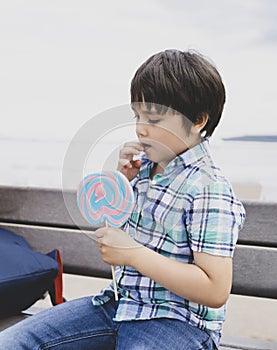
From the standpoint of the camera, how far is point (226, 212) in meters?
1.11

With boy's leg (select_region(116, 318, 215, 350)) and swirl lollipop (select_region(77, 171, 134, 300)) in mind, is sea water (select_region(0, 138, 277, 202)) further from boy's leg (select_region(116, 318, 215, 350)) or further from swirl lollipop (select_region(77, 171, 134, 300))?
boy's leg (select_region(116, 318, 215, 350))

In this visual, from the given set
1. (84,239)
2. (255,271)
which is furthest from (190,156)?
(84,239)

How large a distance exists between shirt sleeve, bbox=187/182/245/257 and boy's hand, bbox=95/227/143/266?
4.5 inches

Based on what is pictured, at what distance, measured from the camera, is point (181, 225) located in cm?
113

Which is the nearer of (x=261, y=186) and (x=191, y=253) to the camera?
(x=191, y=253)

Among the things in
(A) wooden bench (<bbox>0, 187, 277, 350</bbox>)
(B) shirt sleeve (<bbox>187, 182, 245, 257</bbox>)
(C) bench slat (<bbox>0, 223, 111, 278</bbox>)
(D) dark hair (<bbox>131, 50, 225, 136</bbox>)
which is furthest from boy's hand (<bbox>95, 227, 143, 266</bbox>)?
(C) bench slat (<bbox>0, 223, 111, 278</bbox>)

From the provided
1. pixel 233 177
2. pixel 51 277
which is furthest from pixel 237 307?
pixel 51 277

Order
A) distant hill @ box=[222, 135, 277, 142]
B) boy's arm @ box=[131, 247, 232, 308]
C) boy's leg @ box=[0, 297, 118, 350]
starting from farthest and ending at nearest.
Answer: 1. distant hill @ box=[222, 135, 277, 142]
2. boy's leg @ box=[0, 297, 118, 350]
3. boy's arm @ box=[131, 247, 232, 308]

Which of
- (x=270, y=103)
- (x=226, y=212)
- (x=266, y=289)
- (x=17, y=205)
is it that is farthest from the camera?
(x=17, y=205)

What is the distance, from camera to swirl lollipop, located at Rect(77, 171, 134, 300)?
3.57 ft

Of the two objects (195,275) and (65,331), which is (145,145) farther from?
(65,331)

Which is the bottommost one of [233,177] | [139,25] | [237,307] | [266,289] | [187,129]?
[237,307]

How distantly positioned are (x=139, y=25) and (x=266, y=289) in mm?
923

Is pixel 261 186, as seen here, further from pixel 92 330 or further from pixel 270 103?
pixel 92 330
